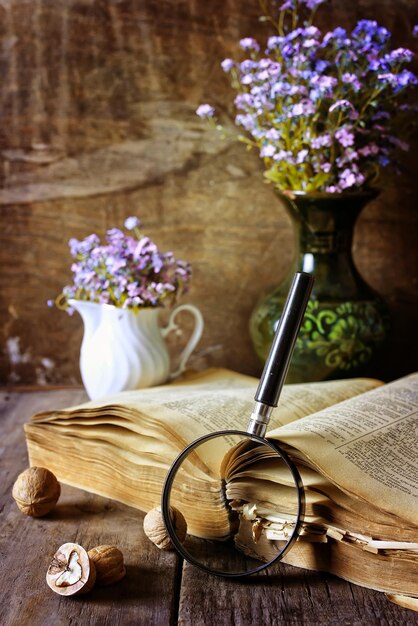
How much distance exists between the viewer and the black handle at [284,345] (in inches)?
33.3

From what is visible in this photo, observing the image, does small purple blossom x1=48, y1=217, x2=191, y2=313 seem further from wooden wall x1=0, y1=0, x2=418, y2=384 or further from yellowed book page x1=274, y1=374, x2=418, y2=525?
yellowed book page x1=274, y1=374, x2=418, y2=525

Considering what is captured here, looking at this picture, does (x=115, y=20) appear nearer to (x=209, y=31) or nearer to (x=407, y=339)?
(x=209, y=31)

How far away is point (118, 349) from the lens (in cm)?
135

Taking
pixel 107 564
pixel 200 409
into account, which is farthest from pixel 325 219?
pixel 107 564

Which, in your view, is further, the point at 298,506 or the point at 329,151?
the point at 329,151

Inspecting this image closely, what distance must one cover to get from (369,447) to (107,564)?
0.33 meters

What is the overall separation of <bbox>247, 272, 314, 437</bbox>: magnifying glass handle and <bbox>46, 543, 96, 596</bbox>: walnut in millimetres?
231

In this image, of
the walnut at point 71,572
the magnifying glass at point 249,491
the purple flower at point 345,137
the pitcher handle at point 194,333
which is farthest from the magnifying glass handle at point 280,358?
the pitcher handle at point 194,333

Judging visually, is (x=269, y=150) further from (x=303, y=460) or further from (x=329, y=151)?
(x=303, y=460)

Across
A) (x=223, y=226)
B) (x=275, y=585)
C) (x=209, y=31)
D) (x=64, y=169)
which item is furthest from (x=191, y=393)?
(x=209, y=31)

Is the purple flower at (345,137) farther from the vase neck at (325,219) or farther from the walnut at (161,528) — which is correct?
the walnut at (161,528)

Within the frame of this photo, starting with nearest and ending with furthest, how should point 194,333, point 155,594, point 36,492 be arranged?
point 155,594 < point 36,492 < point 194,333

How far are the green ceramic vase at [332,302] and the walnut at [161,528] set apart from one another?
20.3 inches

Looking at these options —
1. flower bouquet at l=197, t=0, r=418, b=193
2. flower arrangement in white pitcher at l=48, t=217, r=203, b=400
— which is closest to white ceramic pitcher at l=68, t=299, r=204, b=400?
flower arrangement in white pitcher at l=48, t=217, r=203, b=400
